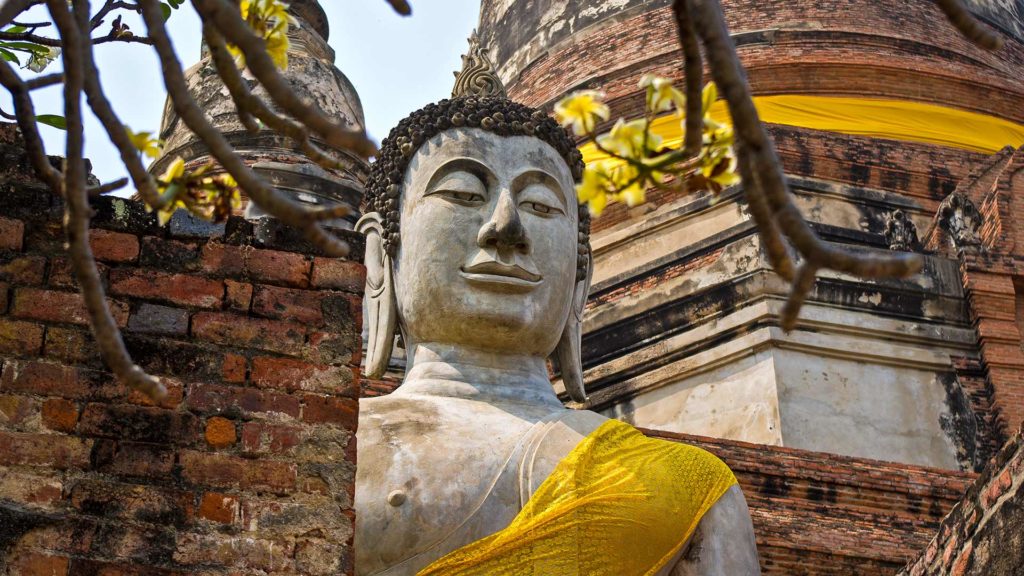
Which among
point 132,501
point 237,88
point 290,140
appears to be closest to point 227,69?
point 237,88

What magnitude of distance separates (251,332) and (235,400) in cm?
23

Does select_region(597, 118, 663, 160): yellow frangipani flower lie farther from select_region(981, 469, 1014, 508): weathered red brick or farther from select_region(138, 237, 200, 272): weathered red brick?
select_region(981, 469, 1014, 508): weathered red brick

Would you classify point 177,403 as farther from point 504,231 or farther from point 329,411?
point 504,231

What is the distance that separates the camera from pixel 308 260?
508cm

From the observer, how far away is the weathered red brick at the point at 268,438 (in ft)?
15.5

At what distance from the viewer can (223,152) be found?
3131 millimetres

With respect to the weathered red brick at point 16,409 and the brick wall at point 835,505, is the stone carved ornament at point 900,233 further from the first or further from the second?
the weathered red brick at point 16,409

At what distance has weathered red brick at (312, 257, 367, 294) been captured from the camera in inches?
200

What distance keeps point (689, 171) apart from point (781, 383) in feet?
28.2

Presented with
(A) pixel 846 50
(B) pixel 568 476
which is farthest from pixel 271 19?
(A) pixel 846 50

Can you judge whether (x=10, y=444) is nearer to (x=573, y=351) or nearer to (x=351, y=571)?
(x=351, y=571)

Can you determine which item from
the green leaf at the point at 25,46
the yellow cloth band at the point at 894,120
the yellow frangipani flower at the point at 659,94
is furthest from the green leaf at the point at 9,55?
the yellow cloth band at the point at 894,120

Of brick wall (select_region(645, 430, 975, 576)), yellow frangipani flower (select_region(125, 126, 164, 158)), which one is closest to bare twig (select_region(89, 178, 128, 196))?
yellow frangipani flower (select_region(125, 126, 164, 158))

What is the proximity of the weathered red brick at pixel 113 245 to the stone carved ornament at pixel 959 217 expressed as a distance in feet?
32.2
